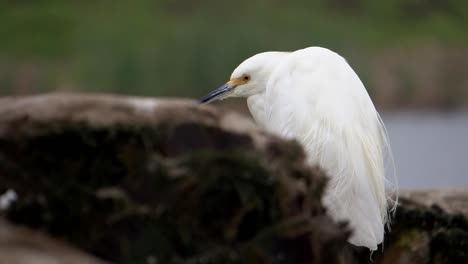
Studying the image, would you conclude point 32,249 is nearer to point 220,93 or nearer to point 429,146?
point 220,93

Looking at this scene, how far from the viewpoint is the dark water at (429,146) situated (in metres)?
11.8

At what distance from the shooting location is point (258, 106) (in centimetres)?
469

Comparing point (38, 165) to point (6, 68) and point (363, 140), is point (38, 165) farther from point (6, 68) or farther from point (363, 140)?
point (6, 68)

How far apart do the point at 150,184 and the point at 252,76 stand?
2.10 m

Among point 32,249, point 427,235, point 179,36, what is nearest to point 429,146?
point 179,36

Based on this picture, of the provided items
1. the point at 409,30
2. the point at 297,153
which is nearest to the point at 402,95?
the point at 409,30

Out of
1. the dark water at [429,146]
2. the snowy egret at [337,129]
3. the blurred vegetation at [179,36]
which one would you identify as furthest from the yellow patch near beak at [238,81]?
the blurred vegetation at [179,36]

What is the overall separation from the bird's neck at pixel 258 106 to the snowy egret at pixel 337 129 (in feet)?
1.08

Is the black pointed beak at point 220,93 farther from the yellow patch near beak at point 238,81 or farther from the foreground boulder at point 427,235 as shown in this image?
the foreground boulder at point 427,235

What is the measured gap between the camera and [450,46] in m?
16.5

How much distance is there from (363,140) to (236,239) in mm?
1310

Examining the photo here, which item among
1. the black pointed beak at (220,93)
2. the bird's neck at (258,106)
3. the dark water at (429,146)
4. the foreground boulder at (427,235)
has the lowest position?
the dark water at (429,146)

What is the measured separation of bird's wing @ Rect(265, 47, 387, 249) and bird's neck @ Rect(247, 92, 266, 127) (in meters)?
0.45

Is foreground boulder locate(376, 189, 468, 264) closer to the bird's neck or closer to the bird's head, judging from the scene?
the bird's neck
